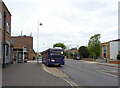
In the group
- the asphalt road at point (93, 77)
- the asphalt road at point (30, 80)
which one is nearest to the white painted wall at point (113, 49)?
the asphalt road at point (93, 77)

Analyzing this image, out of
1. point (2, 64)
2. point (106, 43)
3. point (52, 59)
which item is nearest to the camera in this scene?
point (2, 64)

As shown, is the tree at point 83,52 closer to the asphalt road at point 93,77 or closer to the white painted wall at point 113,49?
the white painted wall at point 113,49

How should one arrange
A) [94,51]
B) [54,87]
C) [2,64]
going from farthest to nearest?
[94,51], [2,64], [54,87]

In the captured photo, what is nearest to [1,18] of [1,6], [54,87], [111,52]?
[1,6]

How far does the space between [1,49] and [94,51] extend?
4277cm

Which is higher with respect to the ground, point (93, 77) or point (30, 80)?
point (30, 80)

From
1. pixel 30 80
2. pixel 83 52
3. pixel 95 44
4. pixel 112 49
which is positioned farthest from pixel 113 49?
pixel 30 80

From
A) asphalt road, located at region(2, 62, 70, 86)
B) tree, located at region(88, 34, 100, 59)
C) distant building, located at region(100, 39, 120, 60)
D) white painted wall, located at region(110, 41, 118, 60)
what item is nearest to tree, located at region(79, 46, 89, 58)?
distant building, located at region(100, 39, 120, 60)

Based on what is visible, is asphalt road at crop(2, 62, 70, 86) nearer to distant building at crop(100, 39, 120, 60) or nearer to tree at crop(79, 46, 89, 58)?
tree at crop(79, 46, 89, 58)

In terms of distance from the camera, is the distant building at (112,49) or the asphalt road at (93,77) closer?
the asphalt road at (93,77)

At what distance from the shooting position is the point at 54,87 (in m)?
11.7

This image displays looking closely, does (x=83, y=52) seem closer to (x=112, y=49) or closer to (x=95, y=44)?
(x=112, y=49)

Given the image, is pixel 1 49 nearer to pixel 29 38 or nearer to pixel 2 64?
pixel 2 64

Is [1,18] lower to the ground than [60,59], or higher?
higher
